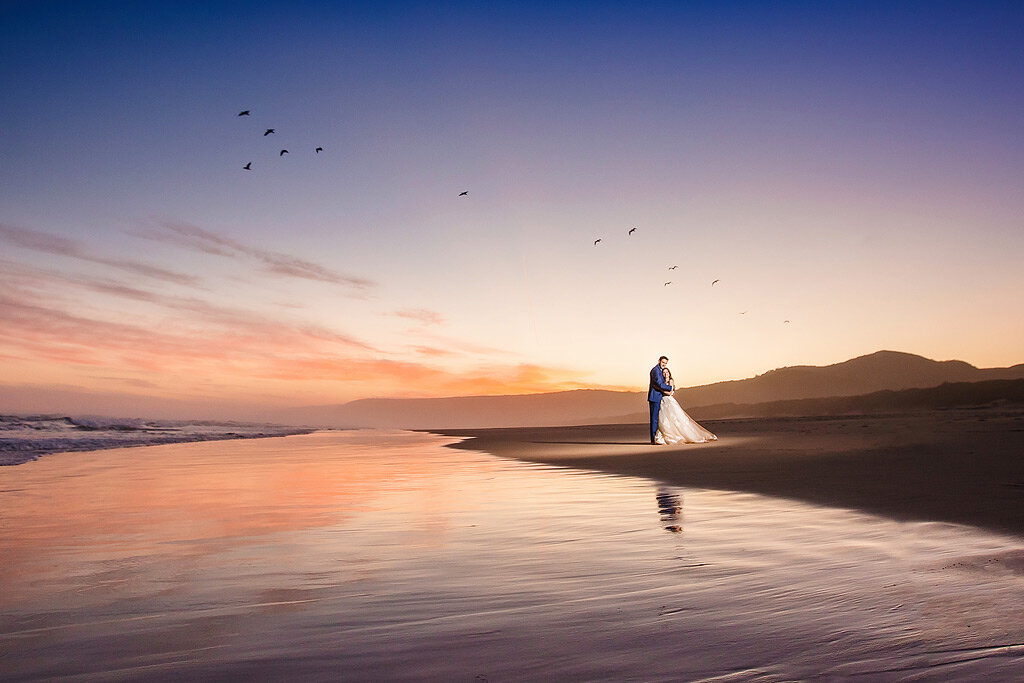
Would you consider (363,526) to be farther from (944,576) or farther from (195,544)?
Answer: (944,576)

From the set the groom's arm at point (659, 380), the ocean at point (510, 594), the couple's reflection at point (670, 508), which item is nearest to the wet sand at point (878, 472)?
the ocean at point (510, 594)

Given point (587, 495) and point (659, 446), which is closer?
point (587, 495)

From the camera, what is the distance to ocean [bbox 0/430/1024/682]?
295 cm

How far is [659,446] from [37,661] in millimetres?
20027

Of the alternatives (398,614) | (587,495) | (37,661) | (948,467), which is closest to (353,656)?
(398,614)

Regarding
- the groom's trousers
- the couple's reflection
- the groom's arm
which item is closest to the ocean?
the couple's reflection

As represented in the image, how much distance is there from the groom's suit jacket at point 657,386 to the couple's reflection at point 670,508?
12423mm

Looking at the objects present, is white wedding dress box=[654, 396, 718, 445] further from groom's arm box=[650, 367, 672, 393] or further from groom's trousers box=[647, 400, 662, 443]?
groom's arm box=[650, 367, 672, 393]

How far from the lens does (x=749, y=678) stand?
2.68 m

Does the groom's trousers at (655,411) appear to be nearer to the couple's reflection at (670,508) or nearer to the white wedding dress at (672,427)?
the white wedding dress at (672,427)

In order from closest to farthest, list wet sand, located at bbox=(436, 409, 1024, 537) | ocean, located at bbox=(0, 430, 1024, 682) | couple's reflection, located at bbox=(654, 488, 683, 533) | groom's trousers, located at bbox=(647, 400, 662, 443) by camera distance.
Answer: ocean, located at bbox=(0, 430, 1024, 682)
couple's reflection, located at bbox=(654, 488, 683, 533)
wet sand, located at bbox=(436, 409, 1024, 537)
groom's trousers, located at bbox=(647, 400, 662, 443)

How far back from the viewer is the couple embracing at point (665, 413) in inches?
875

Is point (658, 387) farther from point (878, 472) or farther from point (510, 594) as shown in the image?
point (510, 594)

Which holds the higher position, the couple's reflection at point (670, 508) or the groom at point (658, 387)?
the groom at point (658, 387)
